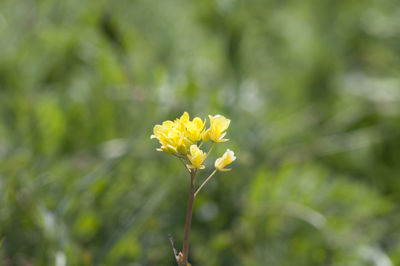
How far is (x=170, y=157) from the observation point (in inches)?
36.4

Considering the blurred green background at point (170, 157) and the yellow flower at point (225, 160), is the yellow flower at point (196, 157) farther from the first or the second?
the blurred green background at point (170, 157)

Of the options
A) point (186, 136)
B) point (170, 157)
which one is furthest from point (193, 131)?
point (170, 157)

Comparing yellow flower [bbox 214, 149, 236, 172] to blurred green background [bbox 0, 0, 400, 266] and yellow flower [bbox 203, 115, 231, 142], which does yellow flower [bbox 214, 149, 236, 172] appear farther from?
blurred green background [bbox 0, 0, 400, 266]

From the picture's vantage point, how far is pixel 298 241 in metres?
0.87

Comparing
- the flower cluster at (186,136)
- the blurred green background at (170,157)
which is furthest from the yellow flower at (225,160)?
the blurred green background at (170,157)

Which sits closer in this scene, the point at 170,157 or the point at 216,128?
the point at 216,128

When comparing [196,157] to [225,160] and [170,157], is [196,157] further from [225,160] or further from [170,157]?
[170,157]

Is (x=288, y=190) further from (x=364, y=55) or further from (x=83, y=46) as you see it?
(x=364, y=55)

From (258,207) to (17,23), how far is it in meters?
0.87

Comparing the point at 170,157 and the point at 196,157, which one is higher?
the point at 170,157

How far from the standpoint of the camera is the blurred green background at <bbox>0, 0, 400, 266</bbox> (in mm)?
750

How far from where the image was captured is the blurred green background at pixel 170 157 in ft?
2.46

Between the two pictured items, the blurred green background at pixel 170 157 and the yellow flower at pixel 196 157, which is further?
the blurred green background at pixel 170 157

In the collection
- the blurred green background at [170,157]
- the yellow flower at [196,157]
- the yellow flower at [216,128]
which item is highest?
the blurred green background at [170,157]
